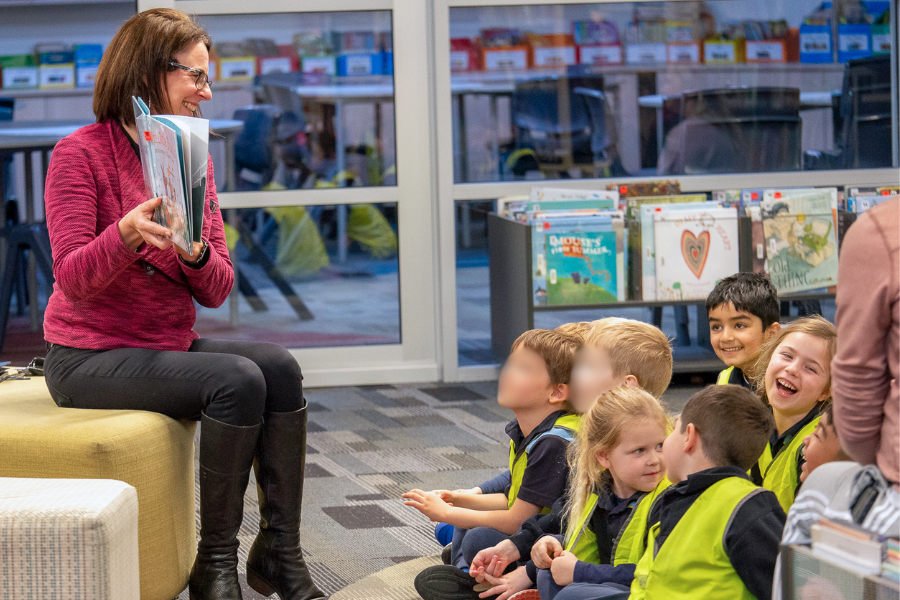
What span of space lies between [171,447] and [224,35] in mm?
2837

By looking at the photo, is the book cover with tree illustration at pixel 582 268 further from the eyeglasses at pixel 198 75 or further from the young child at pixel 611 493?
the young child at pixel 611 493

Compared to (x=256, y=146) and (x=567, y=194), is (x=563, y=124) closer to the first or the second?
(x=567, y=194)

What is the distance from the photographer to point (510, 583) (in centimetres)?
181

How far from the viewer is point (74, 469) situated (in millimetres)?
1706

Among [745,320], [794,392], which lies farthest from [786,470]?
[745,320]

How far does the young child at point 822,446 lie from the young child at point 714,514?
0.27ft

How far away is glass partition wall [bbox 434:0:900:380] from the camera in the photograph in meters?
4.32

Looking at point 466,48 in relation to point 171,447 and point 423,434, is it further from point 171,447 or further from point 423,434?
point 171,447

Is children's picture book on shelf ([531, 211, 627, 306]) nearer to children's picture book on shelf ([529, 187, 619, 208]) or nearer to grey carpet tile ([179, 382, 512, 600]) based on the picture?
children's picture book on shelf ([529, 187, 619, 208])

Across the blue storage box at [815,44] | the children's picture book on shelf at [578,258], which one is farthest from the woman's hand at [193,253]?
the blue storage box at [815,44]

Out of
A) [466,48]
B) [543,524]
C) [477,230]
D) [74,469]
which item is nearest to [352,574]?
[543,524]

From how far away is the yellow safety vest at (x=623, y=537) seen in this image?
1585 millimetres

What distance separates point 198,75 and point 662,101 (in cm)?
288

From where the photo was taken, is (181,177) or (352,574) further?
(352,574)
